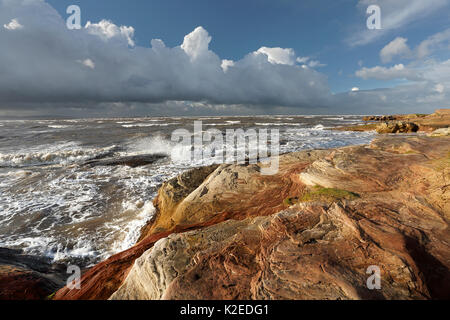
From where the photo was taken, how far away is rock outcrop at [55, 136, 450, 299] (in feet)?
8.10

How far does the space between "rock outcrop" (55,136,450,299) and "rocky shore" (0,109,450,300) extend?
1 centimetres

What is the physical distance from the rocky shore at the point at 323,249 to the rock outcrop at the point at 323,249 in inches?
0.5

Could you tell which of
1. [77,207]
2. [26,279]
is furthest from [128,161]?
[26,279]

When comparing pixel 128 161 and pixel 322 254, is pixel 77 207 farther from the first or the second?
pixel 322 254

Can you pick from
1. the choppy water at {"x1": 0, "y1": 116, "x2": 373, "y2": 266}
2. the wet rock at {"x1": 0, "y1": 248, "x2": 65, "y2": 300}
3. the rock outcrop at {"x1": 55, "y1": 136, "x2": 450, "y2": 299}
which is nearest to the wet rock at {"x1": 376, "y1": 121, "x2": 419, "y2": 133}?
the rock outcrop at {"x1": 55, "y1": 136, "x2": 450, "y2": 299}

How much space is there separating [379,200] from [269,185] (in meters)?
2.88

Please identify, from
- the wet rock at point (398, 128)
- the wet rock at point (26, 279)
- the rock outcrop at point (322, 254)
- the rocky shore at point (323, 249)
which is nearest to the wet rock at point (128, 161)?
the wet rock at point (26, 279)

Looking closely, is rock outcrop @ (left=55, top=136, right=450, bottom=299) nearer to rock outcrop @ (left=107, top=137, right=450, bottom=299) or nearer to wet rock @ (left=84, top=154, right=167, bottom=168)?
rock outcrop @ (left=107, top=137, right=450, bottom=299)

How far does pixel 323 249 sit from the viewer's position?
2869 millimetres

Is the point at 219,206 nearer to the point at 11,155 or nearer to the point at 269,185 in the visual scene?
the point at 269,185

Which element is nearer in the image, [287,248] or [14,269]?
[287,248]

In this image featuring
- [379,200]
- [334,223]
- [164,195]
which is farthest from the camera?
[164,195]
